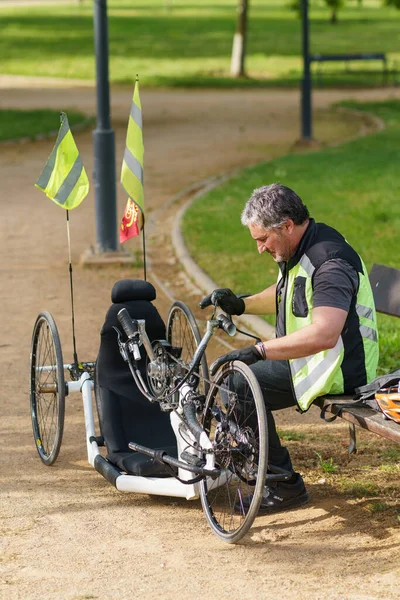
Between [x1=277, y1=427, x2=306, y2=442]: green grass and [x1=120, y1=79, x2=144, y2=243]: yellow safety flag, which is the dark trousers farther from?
[x1=120, y1=79, x2=144, y2=243]: yellow safety flag

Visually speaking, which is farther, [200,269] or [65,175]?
[200,269]

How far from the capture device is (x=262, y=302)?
18.3 ft

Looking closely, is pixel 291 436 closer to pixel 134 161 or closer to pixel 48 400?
pixel 48 400

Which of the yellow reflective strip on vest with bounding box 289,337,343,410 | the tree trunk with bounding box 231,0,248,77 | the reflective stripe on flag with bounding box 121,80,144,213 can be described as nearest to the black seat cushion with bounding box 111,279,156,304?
the reflective stripe on flag with bounding box 121,80,144,213

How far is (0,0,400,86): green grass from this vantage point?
103ft

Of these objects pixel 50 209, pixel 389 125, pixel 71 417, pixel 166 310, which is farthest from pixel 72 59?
pixel 71 417

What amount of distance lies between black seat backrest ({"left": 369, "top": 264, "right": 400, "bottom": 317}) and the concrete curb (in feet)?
5.99

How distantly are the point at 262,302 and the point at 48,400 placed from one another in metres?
1.77

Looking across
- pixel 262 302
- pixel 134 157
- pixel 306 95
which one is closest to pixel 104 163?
pixel 134 157

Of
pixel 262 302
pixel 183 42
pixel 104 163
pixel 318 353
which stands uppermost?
pixel 183 42

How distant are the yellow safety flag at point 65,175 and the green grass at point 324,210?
7.78 feet

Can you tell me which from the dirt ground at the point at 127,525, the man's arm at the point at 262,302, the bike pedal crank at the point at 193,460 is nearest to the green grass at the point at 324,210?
the dirt ground at the point at 127,525

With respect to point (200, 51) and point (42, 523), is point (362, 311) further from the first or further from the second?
point (200, 51)

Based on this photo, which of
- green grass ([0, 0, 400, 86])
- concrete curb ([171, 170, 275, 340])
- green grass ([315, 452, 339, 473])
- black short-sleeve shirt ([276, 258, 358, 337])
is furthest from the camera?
green grass ([0, 0, 400, 86])
